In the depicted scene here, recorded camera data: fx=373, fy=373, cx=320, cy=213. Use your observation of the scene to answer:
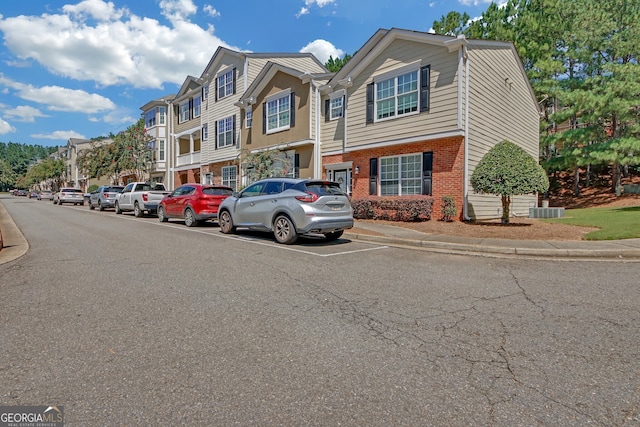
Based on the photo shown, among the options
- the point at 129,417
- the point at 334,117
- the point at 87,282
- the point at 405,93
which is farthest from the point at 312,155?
the point at 129,417

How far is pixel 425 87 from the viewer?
1501 centimetres

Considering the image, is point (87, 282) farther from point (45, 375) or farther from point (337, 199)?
point (337, 199)

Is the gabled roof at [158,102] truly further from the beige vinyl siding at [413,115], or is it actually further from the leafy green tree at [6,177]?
the leafy green tree at [6,177]

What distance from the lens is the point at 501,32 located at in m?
29.8

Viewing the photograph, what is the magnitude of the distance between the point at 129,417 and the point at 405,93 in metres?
15.6

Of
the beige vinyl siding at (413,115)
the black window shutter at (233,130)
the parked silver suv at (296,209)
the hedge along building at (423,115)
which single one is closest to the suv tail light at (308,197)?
the parked silver suv at (296,209)

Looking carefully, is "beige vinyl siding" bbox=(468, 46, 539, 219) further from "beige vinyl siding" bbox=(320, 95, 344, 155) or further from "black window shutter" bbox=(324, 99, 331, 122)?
"black window shutter" bbox=(324, 99, 331, 122)

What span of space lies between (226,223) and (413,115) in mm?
8698

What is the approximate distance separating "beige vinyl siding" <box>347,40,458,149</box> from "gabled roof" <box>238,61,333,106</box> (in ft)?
10.5

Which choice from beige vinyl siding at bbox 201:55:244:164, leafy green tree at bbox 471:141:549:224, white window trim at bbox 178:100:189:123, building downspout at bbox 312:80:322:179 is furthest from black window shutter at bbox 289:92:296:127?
white window trim at bbox 178:100:189:123

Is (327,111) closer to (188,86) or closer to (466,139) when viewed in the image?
(466,139)

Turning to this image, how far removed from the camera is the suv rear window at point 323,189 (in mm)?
9779

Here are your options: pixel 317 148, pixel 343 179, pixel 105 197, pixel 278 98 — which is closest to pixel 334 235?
pixel 343 179

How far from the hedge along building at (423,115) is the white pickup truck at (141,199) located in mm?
9174
